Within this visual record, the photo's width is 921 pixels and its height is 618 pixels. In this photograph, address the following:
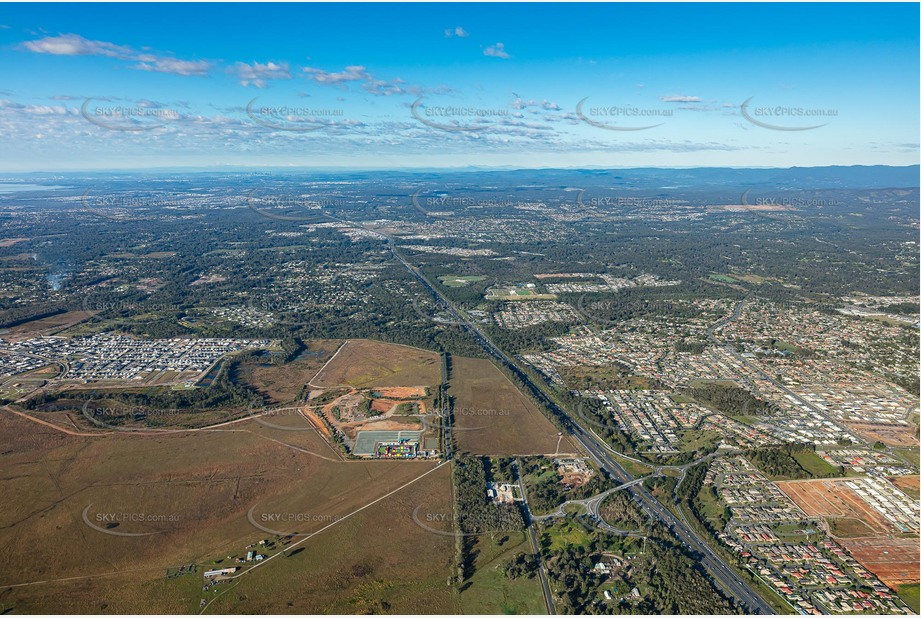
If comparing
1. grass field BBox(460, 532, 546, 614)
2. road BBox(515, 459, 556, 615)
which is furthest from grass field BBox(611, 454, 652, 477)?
grass field BBox(460, 532, 546, 614)

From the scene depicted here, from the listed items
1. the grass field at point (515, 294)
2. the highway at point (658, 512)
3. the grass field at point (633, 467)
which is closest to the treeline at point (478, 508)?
the highway at point (658, 512)

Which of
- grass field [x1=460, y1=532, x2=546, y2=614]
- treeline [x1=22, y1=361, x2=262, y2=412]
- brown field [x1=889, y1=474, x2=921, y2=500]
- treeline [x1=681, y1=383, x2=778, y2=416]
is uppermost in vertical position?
treeline [x1=22, y1=361, x2=262, y2=412]

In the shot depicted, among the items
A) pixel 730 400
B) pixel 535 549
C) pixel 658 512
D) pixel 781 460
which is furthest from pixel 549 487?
pixel 730 400

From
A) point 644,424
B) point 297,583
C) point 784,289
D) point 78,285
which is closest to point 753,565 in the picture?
point 644,424

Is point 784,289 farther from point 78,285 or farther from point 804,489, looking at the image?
point 78,285

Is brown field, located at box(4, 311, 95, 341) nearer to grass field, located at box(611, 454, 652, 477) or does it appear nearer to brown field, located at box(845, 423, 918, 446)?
grass field, located at box(611, 454, 652, 477)

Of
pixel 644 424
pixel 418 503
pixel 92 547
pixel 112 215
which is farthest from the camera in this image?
pixel 112 215
